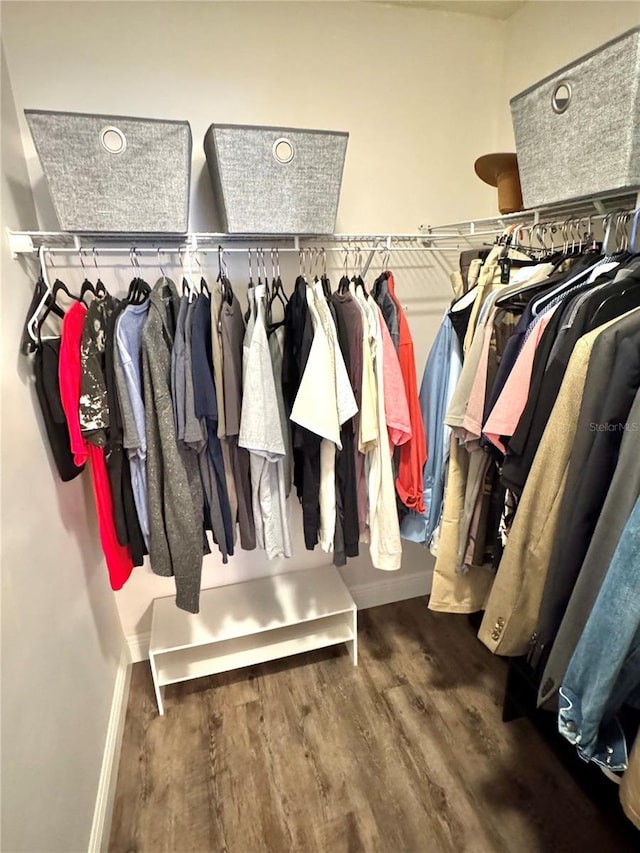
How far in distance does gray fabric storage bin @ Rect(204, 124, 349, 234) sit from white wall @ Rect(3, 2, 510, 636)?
1.26 feet

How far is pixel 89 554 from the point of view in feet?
5.18

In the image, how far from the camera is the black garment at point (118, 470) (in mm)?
1214

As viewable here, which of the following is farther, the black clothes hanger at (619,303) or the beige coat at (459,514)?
the beige coat at (459,514)

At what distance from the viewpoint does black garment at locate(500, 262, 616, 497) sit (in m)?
0.97

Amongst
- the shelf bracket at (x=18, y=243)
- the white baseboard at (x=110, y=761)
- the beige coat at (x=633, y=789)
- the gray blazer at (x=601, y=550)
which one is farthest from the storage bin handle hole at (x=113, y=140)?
the white baseboard at (x=110, y=761)

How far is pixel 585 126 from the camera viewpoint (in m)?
1.07

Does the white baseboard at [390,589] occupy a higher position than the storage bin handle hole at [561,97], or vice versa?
the storage bin handle hole at [561,97]

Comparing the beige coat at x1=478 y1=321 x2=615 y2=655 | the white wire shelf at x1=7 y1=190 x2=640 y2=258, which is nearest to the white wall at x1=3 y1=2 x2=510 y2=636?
the white wire shelf at x1=7 y1=190 x2=640 y2=258

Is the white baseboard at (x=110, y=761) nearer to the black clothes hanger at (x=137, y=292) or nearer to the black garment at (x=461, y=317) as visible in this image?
the black clothes hanger at (x=137, y=292)

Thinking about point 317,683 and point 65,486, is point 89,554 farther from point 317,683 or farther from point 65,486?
point 317,683

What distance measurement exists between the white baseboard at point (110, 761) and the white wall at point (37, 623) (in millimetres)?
42

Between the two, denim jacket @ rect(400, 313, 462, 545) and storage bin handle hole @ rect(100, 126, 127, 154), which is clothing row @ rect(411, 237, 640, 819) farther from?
storage bin handle hole @ rect(100, 126, 127, 154)

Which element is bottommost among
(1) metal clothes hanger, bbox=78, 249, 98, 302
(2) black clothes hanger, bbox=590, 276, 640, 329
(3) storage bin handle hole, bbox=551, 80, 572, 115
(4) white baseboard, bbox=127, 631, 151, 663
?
(4) white baseboard, bbox=127, 631, 151, 663

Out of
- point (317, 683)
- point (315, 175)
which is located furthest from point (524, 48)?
point (317, 683)
